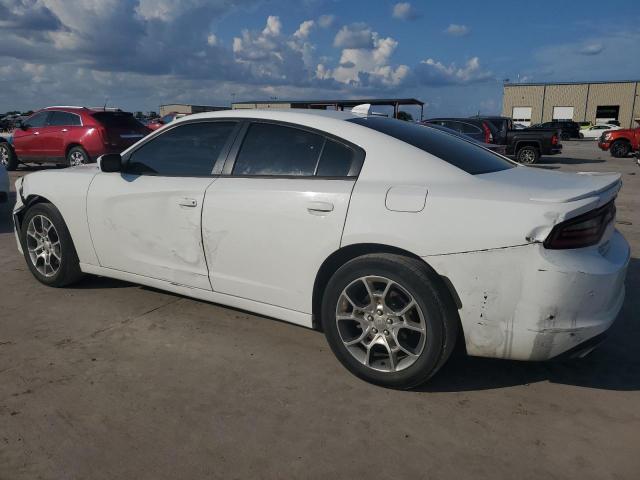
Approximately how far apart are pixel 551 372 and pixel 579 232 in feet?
3.44

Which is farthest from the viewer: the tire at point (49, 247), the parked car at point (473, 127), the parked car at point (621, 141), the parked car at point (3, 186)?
the parked car at point (621, 141)

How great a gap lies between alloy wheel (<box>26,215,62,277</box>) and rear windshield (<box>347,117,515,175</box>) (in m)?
2.77

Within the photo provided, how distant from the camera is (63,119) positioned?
12.1 metres

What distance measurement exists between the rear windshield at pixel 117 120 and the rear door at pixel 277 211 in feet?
30.6

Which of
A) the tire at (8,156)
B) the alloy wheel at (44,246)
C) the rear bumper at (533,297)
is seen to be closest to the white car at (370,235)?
the rear bumper at (533,297)

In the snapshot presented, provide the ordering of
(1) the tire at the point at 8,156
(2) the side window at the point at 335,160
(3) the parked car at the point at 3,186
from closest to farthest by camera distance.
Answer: (2) the side window at the point at 335,160, (3) the parked car at the point at 3,186, (1) the tire at the point at 8,156

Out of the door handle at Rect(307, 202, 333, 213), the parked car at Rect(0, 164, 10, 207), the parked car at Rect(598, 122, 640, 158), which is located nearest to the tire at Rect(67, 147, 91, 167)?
the parked car at Rect(0, 164, 10, 207)

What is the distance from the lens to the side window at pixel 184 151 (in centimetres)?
364

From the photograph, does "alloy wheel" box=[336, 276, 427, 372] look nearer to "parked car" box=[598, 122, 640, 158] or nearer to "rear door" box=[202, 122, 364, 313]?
"rear door" box=[202, 122, 364, 313]

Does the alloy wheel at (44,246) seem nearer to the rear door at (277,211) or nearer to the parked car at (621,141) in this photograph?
the rear door at (277,211)

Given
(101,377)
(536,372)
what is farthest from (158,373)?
(536,372)

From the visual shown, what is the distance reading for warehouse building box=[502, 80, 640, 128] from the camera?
201ft

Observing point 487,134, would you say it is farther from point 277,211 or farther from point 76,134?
point 277,211

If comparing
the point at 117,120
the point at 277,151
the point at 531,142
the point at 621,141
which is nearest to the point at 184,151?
the point at 277,151
